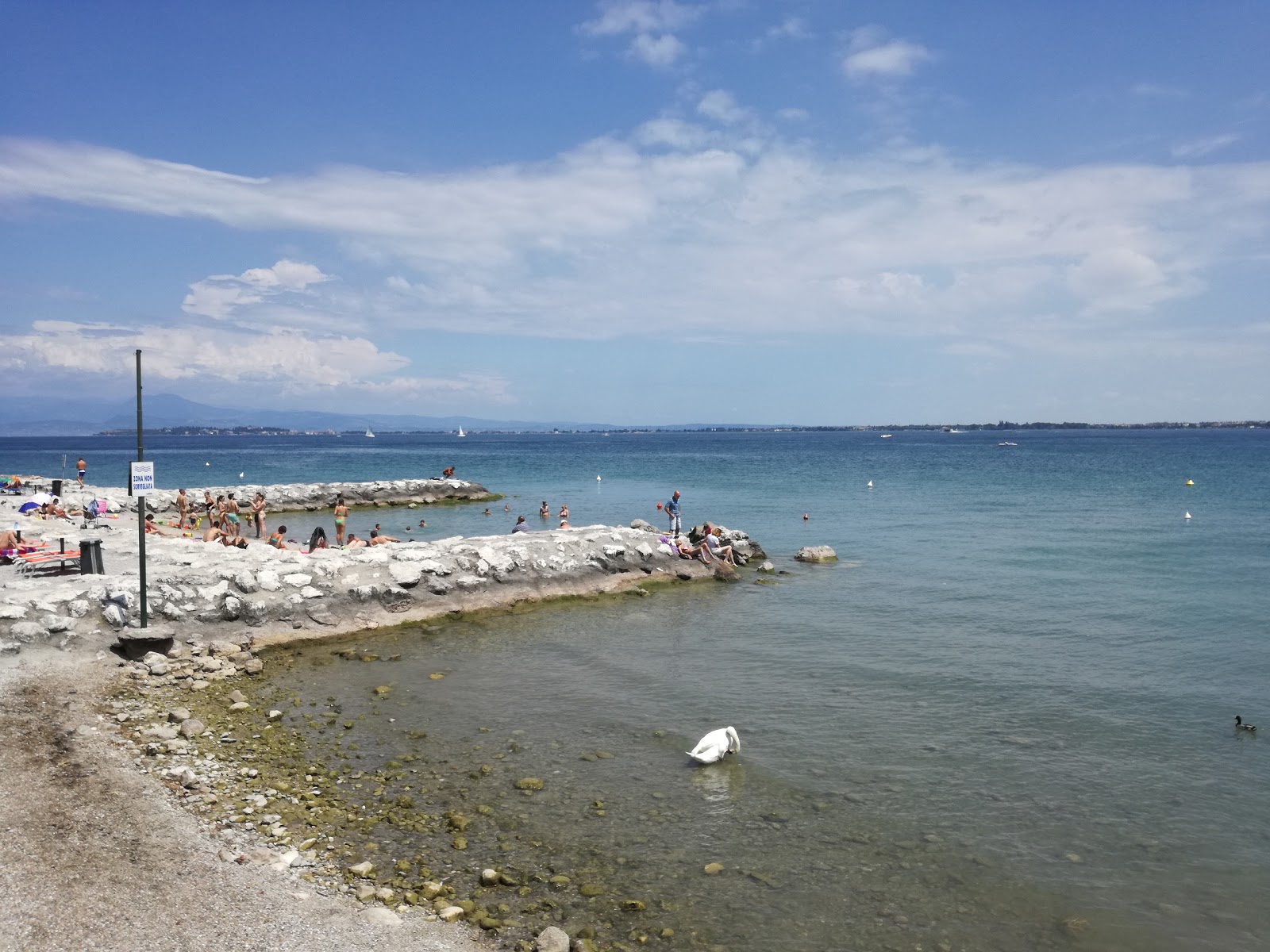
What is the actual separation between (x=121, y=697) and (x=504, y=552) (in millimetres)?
10484

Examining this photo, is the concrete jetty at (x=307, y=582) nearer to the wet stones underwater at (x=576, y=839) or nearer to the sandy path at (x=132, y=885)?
the wet stones underwater at (x=576, y=839)

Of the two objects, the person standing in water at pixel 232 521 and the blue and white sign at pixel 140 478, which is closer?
the blue and white sign at pixel 140 478

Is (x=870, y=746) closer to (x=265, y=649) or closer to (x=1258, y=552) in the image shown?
(x=265, y=649)

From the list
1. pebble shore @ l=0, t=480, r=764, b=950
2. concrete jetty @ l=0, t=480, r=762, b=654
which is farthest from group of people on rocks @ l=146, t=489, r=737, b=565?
pebble shore @ l=0, t=480, r=764, b=950

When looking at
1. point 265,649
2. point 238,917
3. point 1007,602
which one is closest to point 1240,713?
point 1007,602

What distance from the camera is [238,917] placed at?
7.04 m

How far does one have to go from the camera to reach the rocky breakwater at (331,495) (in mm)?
42500

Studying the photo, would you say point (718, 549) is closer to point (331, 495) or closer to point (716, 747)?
point (716, 747)

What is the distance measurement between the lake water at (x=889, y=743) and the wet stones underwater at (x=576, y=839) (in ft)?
0.15

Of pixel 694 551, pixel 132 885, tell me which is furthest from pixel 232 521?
pixel 132 885

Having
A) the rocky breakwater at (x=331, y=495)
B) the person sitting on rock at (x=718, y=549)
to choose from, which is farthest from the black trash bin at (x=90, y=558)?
the rocky breakwater at (x=331, y=495)

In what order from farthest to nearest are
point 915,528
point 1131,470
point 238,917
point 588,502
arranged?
point 1131,470 < point 588,502 < point 915,528 < point 238,917

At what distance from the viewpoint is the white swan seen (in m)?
11.3

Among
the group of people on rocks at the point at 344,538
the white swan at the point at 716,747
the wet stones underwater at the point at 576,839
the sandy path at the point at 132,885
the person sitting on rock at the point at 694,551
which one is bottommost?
the wet stones underwater at the point at 576,839
